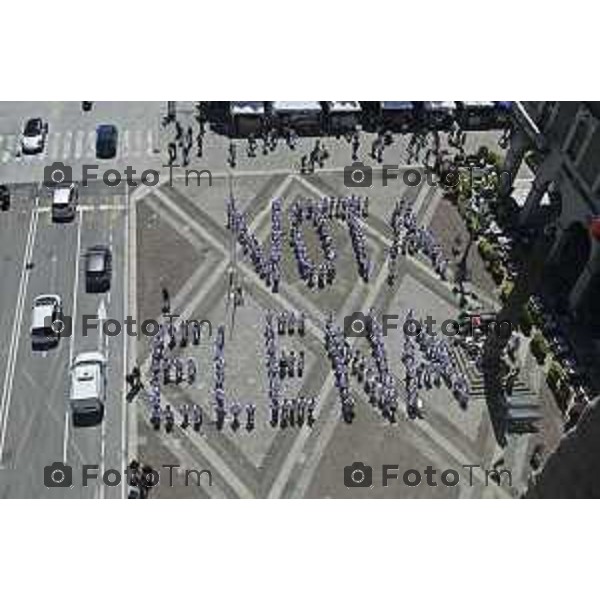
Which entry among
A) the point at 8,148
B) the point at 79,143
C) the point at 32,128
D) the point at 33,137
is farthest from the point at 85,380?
the point at 32,128

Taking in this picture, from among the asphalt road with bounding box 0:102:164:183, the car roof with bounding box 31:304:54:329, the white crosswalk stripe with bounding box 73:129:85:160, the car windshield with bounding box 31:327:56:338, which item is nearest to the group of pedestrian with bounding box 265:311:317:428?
the car windshield with bounding box 31:327:56:338

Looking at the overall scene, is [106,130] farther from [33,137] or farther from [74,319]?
[74,319]

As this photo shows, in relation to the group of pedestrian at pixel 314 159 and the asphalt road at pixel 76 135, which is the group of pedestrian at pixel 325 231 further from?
the asphalt road at pixel 76 135

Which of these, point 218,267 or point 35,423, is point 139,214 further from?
point 35,423

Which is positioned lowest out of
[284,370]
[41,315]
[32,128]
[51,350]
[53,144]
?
[284,370]

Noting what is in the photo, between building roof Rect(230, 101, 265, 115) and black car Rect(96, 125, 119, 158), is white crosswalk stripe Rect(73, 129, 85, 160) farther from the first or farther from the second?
building roof Rect(230, 101, 265, 115)

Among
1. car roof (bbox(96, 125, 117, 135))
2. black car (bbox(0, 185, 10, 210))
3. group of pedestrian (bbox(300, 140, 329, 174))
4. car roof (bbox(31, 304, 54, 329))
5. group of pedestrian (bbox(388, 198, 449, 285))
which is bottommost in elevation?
car roof (bbox(31, 304, 54, 329))
